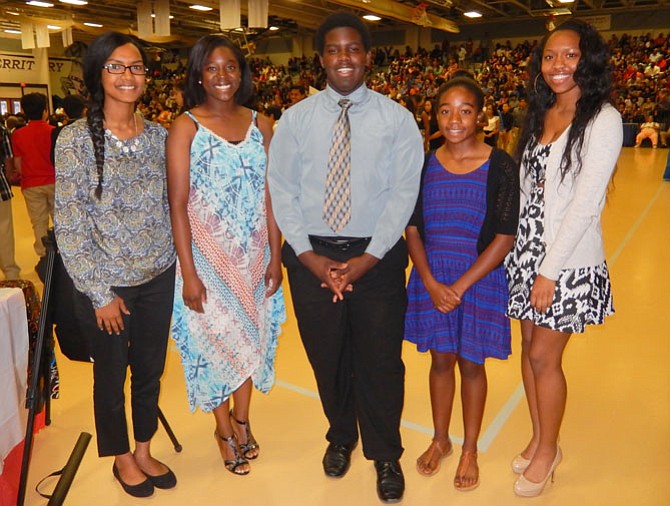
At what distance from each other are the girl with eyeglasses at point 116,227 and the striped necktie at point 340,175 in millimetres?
598

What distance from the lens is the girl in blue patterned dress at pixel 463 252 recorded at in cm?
202

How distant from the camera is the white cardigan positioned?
1861 mm

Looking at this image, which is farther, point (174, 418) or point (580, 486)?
point (174, 418)

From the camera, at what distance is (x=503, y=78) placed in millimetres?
20391

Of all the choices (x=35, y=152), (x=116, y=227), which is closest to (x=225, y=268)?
(x=116, y=227)

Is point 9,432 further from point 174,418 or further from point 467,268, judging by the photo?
point 467,268

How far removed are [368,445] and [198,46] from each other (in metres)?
1.60

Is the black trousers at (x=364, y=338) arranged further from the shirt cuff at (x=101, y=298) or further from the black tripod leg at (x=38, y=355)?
the black tripod leg at (x=38, y=355)

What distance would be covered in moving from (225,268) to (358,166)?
0.64 metres

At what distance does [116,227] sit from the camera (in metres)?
1.99

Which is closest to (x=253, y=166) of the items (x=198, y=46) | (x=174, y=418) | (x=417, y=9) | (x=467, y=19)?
(x=198, y=46)

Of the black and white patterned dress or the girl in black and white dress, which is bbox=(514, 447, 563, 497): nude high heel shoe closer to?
the girl in black and white dress

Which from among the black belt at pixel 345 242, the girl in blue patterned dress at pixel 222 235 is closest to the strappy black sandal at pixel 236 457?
the girl in blue patterned dress at pixel 222 235

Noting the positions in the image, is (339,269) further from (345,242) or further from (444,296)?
(444,296)
